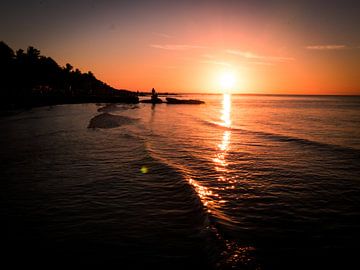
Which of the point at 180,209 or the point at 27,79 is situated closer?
the point at 180,209

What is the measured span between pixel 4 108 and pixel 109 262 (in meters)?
57.9

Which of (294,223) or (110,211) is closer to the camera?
(294,223)

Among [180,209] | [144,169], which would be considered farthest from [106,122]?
[180,209]

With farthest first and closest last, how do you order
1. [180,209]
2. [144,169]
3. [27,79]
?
1. [27,79]
2. [144,169]
3. [180,209]

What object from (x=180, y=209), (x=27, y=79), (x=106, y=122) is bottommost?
(x=180, y=209)

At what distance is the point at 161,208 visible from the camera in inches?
341

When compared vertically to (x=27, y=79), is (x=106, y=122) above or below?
below

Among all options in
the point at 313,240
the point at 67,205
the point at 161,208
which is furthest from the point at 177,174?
the point at 313,240

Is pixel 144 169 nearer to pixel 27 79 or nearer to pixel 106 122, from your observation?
pixel 106 122

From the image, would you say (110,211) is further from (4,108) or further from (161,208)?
(4,108)

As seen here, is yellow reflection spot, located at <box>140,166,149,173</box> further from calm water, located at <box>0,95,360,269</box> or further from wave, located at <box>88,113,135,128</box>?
wave, located at <box>88,113,135,128</box>

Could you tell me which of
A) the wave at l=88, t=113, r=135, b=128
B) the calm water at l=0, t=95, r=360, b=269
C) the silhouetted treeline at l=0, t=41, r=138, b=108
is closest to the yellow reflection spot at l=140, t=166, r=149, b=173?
the calm water at l=0, t=95, r=360, b=269

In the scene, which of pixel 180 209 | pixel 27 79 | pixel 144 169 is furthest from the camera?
pixel 27 79

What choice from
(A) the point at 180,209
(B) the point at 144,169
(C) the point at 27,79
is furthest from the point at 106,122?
(C) the point at 27,79
